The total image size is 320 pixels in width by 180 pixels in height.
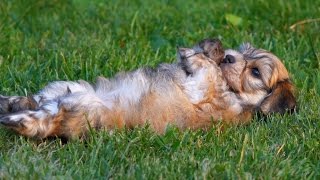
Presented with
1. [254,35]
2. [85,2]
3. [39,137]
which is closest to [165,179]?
[39,137]

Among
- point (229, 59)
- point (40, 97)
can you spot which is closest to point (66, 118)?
point (40, 97)

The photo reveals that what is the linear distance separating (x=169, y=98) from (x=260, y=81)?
0.79m

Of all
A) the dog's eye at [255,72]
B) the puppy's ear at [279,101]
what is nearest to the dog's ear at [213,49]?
the dog's eye at [255,72]

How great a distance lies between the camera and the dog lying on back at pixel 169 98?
4.95 metres

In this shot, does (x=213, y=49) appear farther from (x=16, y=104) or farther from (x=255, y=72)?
(x=16, y=104)

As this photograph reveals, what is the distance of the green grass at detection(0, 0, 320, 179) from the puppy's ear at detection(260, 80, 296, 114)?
10cm

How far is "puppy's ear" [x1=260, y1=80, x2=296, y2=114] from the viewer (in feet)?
18.4

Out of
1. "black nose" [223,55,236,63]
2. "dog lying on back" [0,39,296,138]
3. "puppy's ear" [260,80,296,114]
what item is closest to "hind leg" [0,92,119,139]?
"dog lying on back" [0,39,296,138]

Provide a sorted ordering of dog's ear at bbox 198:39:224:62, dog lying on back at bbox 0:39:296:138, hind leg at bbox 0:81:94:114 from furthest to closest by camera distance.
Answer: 1. dog's ear at bbox 198:39:224:62
2. hind leg at bbox 0:81:94:114
3. dog lying on back at bbox 0:39:296:138

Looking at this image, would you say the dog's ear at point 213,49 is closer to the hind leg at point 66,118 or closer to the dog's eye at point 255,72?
the dog's eye at point 255,72

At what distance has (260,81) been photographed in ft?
18.8

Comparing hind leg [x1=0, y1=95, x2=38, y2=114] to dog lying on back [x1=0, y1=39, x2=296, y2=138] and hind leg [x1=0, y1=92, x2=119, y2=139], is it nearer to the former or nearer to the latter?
dog lying on back [x1=0, y1=39, x2=296, y2=138]

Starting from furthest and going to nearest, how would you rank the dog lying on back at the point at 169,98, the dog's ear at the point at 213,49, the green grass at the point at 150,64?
1. the dog's ear at the point at 213,49
2. the dog lying on back at the point at 169,98
3. the green grass at the point at 150,64

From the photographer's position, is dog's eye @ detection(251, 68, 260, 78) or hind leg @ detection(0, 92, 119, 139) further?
dog's eye @ detection(251, 68, 260, 78)
